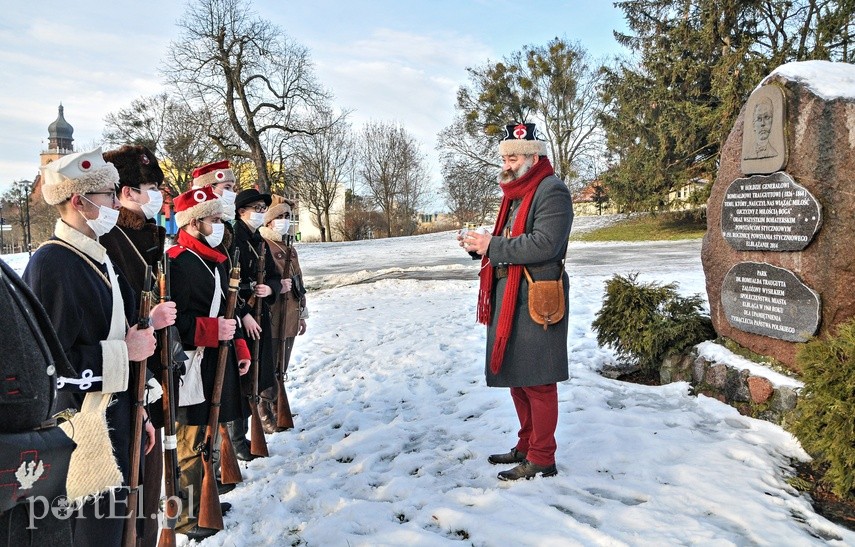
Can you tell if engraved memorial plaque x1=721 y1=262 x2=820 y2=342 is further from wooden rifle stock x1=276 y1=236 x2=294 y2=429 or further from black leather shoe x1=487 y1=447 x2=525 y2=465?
wooden rifle stock x1=276 y1=236 x2=294 y2=429

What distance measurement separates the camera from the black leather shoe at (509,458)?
3.74 metres

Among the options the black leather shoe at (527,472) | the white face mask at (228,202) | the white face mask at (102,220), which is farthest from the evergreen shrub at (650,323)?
the white face mask at (102,220)

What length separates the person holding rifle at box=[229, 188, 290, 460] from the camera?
425 centimetres

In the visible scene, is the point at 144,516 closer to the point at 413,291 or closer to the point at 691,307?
the point at 691,307

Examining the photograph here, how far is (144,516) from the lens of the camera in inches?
99.2

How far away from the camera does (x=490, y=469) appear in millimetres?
3678

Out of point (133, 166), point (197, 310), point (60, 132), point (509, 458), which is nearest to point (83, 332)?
point (197, 310)

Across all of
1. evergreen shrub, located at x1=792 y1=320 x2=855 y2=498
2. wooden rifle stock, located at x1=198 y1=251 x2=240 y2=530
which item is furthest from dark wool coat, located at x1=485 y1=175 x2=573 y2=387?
wooden rifle stock, located at x1=198 y1=251 x2=240 y2=530

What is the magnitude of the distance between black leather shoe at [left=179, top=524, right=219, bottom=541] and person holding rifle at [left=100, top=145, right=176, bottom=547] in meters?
0.57

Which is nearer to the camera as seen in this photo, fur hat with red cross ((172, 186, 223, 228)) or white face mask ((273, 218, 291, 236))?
fur hat with red cross ((172, 186, 223, 228))

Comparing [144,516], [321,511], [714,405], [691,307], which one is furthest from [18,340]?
[691,307]

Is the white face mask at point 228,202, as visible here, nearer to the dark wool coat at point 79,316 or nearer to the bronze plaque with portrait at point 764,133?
the dark wool coat at point 79,316

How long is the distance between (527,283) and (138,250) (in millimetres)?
2297

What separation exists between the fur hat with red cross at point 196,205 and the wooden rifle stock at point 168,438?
0.61m
